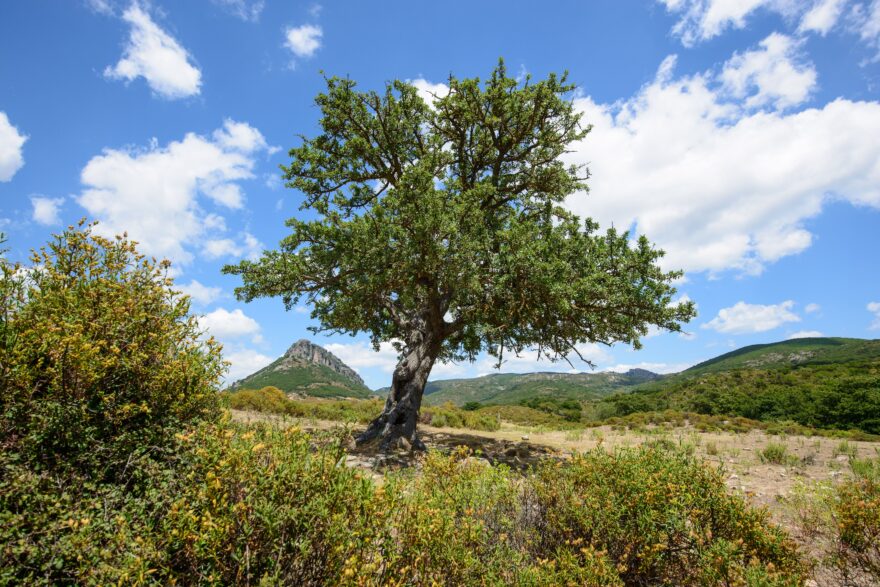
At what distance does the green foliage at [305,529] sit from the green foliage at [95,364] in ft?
0.95

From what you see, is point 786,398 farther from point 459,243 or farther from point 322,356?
point 322,356

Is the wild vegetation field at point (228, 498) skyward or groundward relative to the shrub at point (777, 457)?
skyward

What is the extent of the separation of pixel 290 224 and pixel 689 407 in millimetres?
40336

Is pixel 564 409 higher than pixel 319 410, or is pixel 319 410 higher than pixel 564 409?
pixel 319 410

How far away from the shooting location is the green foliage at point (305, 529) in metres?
2.51

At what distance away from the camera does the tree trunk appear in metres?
13.0

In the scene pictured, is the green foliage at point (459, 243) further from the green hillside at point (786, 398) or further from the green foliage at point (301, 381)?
the green foliage at point (301, 381)

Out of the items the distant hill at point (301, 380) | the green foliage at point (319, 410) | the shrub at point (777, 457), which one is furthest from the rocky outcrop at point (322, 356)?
the shrub at point (777, 457)

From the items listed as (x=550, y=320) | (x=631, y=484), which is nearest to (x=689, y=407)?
(x=550, y=320)

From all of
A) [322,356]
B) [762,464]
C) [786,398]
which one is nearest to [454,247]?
[762,464]

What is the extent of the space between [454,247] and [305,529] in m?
8.83

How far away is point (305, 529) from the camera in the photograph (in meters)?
2.85

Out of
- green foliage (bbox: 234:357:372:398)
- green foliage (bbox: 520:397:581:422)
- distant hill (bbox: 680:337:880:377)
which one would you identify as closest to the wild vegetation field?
green foliage (bbox: 520:397:581:422)

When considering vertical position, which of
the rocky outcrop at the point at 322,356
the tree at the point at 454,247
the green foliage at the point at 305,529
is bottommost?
the green foliage at the point at 305,529
